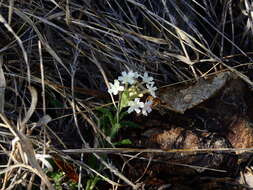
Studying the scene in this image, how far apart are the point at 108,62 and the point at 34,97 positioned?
0.57m

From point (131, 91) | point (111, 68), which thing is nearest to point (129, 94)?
point (131, 91)

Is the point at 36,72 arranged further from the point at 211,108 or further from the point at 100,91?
the point at 211,108

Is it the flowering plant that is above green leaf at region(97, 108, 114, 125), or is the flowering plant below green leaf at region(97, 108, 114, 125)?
above

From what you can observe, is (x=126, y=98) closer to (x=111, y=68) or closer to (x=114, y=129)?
(x=114, y=129)

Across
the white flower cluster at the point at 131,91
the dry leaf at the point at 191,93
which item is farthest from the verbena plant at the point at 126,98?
the dry leaf at the point at 191,93

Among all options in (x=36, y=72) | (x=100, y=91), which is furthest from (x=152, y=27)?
(x=36, y=72)

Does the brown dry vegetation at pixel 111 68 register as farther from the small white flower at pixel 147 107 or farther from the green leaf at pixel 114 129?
the small white flower at pixel 147 107

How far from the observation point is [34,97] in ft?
6.08

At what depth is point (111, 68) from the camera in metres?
2.41

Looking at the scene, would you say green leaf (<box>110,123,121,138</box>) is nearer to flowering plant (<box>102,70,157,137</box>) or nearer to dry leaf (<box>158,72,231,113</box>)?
flowering plant (<box>102,70,157,137</box>)

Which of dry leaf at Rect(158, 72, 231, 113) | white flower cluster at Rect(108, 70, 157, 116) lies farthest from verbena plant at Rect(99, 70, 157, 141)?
dry leaf at Rect(158, 72, 231, 113)

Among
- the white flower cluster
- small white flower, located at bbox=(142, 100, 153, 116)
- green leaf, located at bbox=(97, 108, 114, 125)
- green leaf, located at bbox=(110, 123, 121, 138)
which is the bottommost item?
green leaf, located at bbox=(110, 123, 121, 138)

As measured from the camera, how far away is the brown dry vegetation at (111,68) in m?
2.14

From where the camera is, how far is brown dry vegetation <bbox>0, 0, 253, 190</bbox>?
2.14m
